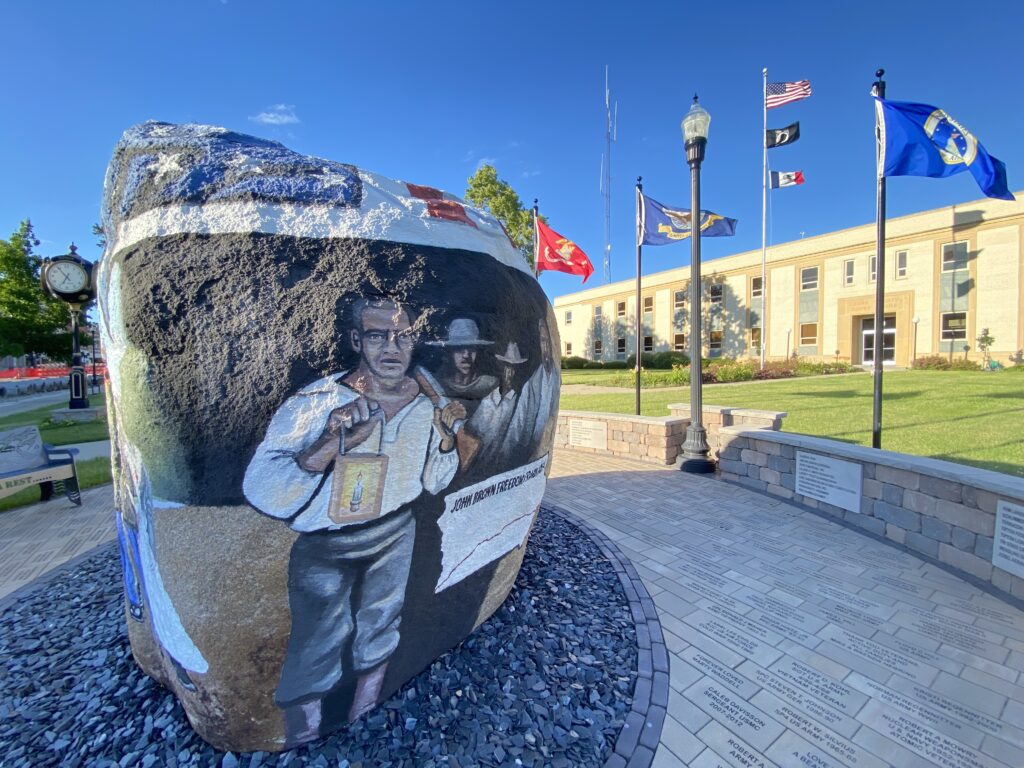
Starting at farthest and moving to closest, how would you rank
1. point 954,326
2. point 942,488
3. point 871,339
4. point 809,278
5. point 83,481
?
point 809,278 < point 871,339 < point 954,326 < point 83,481 < point 942,488

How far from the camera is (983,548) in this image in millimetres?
3625

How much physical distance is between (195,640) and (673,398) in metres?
14.0

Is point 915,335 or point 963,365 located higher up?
point 915,335

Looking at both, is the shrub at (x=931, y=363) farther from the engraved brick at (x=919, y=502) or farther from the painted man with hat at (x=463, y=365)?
the painted man with hat at (x=463, y=365)

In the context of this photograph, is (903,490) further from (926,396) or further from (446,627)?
(926,396)

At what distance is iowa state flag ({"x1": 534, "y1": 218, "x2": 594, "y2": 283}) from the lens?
33.9 feet

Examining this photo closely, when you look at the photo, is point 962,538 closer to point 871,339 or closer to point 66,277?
point 66,277

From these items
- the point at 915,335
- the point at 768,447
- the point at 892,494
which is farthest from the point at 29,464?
the point at 915,335

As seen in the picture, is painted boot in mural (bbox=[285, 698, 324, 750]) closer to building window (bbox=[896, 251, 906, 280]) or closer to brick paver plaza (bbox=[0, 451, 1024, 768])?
brick paver plaza (bbox=[0, 451, 1024, 768])

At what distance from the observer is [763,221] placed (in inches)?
1057

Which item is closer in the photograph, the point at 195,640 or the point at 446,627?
the point at 195,640

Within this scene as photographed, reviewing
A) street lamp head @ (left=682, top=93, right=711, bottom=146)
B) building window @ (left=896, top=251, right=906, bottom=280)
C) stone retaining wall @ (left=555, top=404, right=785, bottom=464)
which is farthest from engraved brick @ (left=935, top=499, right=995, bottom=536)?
building window @ (left=896, top=251, right=906, bottom=280)

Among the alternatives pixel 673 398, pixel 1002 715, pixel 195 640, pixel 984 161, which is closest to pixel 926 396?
pixel 673 398

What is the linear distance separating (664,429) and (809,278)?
2950 centimetres
